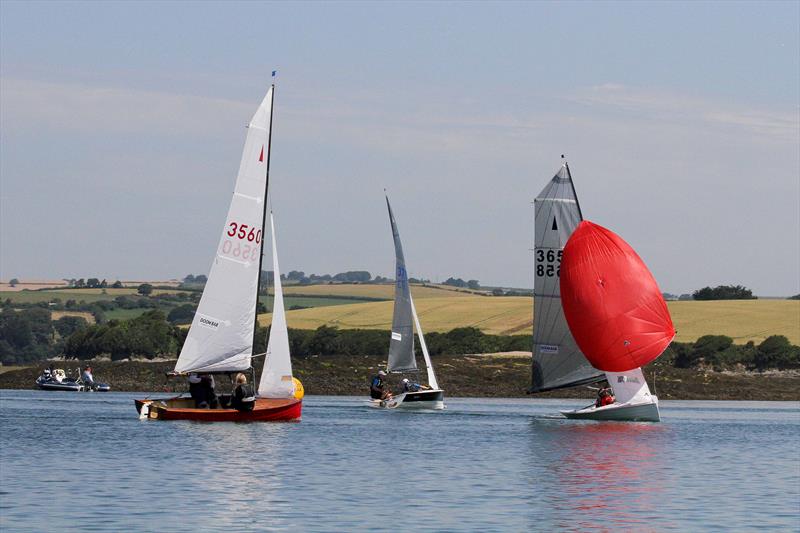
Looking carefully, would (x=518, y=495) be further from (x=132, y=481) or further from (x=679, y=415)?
(x=679, y=415)

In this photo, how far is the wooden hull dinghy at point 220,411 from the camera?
54344 mm

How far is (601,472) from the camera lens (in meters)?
40.0

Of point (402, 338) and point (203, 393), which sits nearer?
point (203, 393)

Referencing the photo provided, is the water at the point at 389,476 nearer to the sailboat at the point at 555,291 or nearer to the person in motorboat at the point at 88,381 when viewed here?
the sailboat at the point at 555,291

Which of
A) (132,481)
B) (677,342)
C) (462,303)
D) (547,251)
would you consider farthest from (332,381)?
(132,481)

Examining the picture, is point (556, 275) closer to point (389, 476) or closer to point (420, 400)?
point (420, 400)

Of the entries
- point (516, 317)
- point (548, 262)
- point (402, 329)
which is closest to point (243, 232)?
point (548, 262)

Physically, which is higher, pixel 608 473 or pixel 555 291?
pixel 555 291

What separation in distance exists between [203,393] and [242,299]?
410cm

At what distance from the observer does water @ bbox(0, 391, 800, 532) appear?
2912 centimetres

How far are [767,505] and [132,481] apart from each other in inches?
539

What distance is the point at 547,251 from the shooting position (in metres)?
67.7

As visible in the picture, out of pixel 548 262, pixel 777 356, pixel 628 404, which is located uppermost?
pixel 548 262

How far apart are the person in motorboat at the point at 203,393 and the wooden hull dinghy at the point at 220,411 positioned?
315mm
